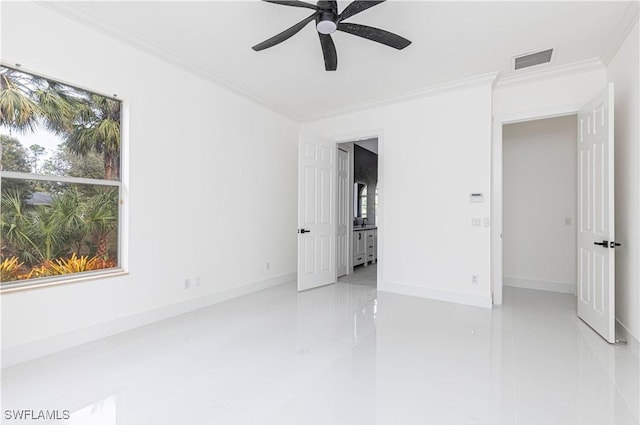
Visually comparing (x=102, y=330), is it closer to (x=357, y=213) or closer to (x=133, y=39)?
(x=133, y=39)

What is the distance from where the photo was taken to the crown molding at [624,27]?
2426mm

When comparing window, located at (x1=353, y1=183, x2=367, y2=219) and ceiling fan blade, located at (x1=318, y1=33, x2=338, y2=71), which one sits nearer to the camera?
ceiling fan blade, located at (x1=318, y1=33, x2=338, y2=71)

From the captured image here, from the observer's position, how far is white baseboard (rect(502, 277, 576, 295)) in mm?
4379

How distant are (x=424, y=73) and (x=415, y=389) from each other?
Result: 3.44 m

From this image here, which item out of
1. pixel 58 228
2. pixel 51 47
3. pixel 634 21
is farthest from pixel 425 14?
pixel 58 228

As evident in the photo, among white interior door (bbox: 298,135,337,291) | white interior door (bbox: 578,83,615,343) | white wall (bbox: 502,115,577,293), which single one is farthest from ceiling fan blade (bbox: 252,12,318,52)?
white wall (bbox: 502,115,577,293)

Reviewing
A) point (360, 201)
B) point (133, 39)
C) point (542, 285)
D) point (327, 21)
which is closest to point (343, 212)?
point (360, 201)

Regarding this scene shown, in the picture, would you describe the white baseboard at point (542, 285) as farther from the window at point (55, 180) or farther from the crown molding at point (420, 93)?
the window at point (55, 180)

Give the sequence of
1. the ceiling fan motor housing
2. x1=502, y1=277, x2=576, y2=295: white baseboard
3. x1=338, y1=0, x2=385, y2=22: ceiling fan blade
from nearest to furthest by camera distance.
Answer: x1=338, y1=0, x2=385, y2=22: ceiling fan blade
the ceiling fan motor housing
x1=502, y1=277, x2=576, y2=295: white baseboard

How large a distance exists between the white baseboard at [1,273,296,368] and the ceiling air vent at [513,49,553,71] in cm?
450

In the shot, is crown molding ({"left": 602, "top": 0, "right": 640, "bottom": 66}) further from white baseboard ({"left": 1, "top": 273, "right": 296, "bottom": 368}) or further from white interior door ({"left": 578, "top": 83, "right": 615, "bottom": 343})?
white baseboard ({"left": 1, "top": 273, "right": 296, "bottom": 368})

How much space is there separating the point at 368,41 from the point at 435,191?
2.15m

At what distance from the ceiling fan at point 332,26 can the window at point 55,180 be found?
178 centimetres

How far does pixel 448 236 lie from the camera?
3.96 meters
